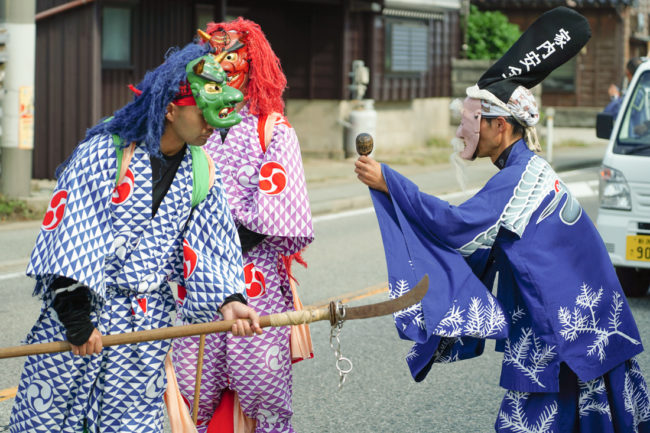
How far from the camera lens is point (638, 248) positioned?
769 cm

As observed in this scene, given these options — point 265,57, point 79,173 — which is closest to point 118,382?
point 79,173

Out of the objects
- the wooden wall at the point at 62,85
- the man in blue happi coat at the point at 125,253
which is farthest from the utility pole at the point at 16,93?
the man in blue happi coat at the point at 125,253

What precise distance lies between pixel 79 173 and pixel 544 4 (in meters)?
30.1

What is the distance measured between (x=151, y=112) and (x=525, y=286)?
1351mm

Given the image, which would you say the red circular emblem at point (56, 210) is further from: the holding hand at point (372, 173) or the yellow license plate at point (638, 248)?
the yellow license plate at point (638, 248)

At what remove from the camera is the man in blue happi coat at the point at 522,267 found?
3551 millimetres

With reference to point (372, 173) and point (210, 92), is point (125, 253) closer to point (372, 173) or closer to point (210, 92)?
point (210, 92)

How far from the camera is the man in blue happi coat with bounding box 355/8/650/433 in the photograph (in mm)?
3551

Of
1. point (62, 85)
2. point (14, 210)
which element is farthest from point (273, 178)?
point (62, 85)

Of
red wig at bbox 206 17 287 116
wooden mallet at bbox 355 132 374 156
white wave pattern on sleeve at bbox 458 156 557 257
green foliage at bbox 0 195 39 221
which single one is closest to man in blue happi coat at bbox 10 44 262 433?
wooden mallet at bbox 355 132 374 156

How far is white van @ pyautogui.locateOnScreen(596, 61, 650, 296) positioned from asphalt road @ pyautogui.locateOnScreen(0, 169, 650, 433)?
0.38 meters

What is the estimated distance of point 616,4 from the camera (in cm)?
3086

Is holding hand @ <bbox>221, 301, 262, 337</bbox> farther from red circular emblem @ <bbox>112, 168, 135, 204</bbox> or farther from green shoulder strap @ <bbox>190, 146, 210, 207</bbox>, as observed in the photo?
red circular emblem @ <bbox>112, 168, 135, 204</bbox>

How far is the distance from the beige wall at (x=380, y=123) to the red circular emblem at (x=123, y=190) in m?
16.2
